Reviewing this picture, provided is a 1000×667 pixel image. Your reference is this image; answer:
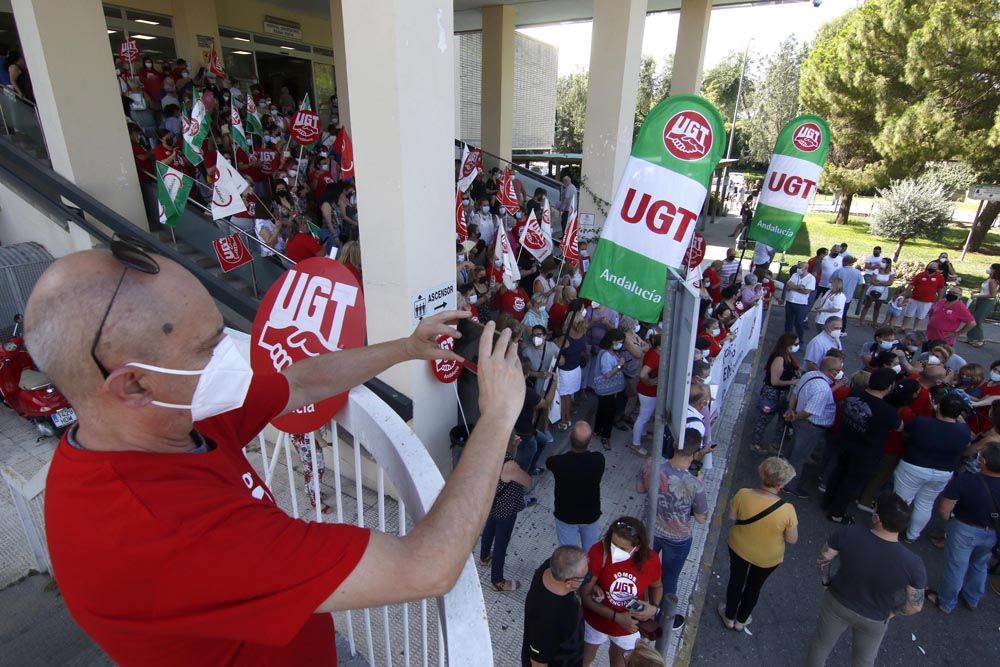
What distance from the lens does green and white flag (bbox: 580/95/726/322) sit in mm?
4141

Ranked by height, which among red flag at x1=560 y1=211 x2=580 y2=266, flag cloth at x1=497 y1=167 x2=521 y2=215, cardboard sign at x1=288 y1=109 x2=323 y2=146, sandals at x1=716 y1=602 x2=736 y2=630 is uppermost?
cardboard sign at x1=288 y1=109 x2=323 y2=146

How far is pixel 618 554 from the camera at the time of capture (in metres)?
3.57

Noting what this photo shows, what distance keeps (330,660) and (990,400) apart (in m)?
7.62

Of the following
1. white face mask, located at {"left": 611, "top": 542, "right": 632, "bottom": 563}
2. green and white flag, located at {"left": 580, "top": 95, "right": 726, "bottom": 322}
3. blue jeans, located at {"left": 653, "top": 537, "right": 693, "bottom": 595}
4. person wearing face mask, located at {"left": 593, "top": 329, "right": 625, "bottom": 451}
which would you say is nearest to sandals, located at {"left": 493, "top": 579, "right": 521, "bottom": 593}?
blue jeans, located at {"left": 653, "top": 537, "right": 693, "bottom": 595}

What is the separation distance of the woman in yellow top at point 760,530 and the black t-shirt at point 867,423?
203 centimetres

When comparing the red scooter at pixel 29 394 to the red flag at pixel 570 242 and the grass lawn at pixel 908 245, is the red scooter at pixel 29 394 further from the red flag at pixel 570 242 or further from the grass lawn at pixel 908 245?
the grass lawn at pixel 908 245

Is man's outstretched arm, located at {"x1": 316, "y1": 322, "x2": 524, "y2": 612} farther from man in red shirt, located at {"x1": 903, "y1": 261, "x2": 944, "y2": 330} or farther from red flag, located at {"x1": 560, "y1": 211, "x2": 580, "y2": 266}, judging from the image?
man in red shirt, located at {"x1": 903, "y1": 261, "x2": 944, "y2": 330}

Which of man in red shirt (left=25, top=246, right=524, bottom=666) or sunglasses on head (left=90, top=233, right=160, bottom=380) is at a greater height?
sunglasses on head (left=90, top=233, right=160, bottom=380)

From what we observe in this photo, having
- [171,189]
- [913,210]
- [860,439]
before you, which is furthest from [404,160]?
[913,210]

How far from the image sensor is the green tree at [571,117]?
48062 millimetres

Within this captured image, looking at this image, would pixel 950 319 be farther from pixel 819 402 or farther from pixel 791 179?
pixel 819 402

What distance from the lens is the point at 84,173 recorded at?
7461 mm

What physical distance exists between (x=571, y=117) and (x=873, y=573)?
166 ft

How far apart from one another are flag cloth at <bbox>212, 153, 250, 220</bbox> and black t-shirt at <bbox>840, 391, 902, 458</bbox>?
7550 millimetres
